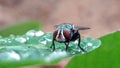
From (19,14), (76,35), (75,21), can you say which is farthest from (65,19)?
(76,35)

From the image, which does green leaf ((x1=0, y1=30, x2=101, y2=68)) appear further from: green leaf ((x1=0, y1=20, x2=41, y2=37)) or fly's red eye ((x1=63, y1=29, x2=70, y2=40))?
green leaf ((x1=0, y1=20, x2=41, y2=37))

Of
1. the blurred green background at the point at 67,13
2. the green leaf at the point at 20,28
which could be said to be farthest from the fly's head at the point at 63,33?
→ the blurred green background at the point at 67,13

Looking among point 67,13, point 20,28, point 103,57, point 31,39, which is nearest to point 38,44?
point 31,39

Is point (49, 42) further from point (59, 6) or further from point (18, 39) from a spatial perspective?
point (59, 6)

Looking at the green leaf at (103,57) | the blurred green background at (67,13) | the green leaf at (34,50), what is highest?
the blurred green background at (67,13)

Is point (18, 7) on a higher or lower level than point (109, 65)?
higher

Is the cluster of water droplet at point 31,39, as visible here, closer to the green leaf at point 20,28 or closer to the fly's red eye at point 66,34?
the fly's red eye at point 66,34
